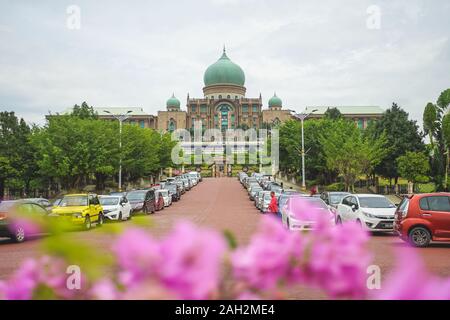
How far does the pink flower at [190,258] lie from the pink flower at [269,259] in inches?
5.5

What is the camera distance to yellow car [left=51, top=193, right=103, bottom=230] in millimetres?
17703

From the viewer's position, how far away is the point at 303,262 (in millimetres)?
1303

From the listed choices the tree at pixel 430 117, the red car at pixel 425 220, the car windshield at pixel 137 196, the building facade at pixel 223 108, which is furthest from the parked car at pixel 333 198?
the building facade at pixel 223 108

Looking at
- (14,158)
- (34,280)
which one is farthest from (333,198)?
(14,158)

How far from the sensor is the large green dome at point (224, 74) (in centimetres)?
11688

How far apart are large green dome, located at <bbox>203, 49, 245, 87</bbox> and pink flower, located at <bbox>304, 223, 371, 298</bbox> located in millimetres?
116857

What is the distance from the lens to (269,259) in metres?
1.28

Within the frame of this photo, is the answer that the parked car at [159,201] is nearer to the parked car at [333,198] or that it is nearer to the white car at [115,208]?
the white car at [115,208]

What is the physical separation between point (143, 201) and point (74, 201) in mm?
8346

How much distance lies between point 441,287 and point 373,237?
52.5 ft

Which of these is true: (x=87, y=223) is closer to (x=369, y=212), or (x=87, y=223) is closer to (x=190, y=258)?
(x=369, y=212)
